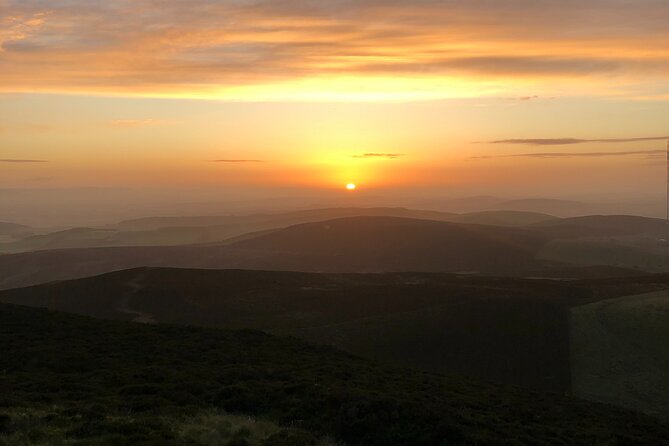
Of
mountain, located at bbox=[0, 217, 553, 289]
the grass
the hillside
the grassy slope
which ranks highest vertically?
the grass

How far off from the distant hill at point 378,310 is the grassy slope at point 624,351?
2.17 metres

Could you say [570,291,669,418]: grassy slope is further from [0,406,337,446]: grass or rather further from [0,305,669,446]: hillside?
[0,406,337,446]: grass

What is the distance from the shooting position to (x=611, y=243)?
194375 millimetres

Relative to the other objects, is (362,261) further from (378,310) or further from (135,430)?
(135,430)

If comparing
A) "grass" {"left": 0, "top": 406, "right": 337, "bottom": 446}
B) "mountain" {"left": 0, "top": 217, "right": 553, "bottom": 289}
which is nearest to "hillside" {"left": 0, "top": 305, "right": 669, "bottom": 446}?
"grass" {"left": 0, "top": 406, "right": 337, "bottom": 446}

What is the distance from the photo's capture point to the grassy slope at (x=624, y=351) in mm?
44812

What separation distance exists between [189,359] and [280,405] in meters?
14.7

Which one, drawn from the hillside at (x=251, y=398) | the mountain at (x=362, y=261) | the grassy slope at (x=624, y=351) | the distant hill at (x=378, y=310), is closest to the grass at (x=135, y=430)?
the hillside at (x=251, y=398)

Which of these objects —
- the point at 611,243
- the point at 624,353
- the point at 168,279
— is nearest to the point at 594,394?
the point at 624,353

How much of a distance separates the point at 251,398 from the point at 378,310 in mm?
47654

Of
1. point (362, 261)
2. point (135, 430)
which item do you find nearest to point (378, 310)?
point (135, 430)

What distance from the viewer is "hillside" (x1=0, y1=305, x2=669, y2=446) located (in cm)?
2114

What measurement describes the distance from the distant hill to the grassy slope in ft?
7.13

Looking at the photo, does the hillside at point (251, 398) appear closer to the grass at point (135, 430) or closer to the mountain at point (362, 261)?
the grass at point (135, 430)
